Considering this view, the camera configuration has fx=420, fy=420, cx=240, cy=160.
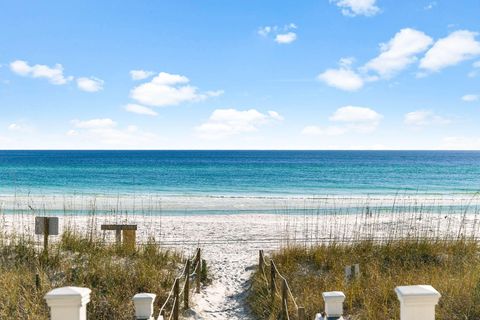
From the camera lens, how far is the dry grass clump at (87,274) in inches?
246

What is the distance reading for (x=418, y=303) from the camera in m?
3.03

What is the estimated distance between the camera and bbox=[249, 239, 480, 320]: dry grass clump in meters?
6.05

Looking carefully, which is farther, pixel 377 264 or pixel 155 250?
pixel 155 250

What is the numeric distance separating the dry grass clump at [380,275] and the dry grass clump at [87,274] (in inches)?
75.6

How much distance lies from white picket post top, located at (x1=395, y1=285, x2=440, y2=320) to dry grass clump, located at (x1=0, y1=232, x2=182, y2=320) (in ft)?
14.9

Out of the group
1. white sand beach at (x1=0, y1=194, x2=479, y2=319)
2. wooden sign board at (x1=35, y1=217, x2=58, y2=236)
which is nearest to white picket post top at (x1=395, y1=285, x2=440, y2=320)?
white sand beach at (x1=0, y1=194, x2=479, y2=319)

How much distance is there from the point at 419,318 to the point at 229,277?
658cm

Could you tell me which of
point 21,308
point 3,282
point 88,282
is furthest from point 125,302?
point 3,282

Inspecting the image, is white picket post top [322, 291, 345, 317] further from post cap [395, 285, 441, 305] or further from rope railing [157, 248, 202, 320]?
rope railing [157, 248, 202, 320]

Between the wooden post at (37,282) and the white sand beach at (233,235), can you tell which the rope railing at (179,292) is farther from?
the wooden post at (37,282)

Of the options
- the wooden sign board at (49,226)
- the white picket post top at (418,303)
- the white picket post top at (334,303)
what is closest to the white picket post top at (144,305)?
the white picket post top at (334,303)

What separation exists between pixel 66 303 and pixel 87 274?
14.8 feet

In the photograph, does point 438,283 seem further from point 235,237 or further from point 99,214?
point 99,214

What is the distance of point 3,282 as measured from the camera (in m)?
6.56
